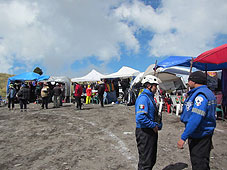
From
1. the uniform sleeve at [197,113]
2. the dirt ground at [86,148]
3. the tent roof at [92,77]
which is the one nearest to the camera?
the uniform sleeve at [197,113]

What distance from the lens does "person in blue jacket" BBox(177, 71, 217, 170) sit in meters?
2.23

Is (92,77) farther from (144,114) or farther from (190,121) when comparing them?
(190,121)

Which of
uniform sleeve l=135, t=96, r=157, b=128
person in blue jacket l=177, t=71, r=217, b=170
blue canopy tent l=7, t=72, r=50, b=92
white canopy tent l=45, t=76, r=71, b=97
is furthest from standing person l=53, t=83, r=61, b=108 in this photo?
person in blue jacket l=177, t=71, r=217, b=170

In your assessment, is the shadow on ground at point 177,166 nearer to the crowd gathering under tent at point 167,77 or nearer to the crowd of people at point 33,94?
the crowd gathering under tent at point 167,77

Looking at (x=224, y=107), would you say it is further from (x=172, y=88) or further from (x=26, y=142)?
(x=26, y=142)

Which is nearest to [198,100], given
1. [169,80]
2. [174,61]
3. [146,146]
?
[146,146]

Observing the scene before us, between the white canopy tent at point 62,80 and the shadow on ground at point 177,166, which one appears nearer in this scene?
the shadow on ground at point 177,166

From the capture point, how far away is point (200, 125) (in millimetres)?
2289

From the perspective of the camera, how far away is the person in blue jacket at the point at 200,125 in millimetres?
2234

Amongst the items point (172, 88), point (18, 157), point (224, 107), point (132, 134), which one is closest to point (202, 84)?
point (132, 134)

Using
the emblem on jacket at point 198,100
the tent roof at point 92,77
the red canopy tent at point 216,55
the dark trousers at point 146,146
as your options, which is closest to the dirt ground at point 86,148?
the dark trousers at point 146,146

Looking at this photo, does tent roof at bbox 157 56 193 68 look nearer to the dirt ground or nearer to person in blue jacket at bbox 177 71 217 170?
the dirt ground

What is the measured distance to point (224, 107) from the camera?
850cm

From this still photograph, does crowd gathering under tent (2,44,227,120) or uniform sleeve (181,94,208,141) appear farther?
crowd gathering under tent (2,44,227,120)
